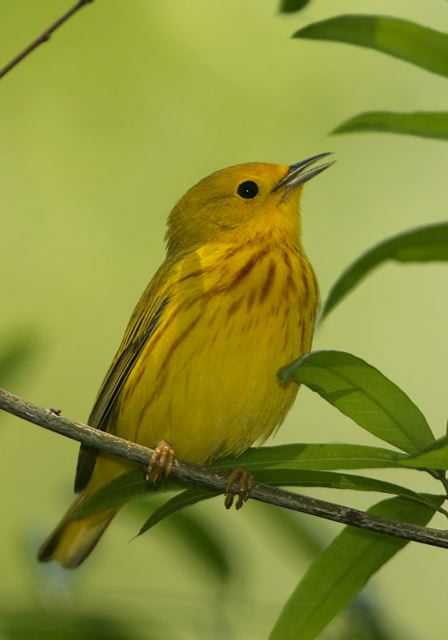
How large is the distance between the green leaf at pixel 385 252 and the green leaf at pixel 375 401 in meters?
0.54

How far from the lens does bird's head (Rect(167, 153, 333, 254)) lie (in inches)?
191

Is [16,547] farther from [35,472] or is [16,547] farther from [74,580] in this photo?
[35,472]

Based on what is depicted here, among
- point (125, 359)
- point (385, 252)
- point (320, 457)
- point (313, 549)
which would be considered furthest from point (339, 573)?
point (125, 359)

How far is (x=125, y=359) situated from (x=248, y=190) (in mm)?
978

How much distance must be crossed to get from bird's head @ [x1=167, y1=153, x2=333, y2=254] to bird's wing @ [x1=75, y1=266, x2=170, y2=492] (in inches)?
13.6

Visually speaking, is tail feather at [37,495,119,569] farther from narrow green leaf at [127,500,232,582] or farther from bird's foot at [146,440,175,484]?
narrow green leaf at [127,500,232,582]

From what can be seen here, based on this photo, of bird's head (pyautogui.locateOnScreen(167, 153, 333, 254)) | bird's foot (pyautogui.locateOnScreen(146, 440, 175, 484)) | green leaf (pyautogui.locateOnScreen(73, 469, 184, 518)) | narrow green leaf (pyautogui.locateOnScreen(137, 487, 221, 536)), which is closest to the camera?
narrow green leaf (pyautogui.locateOnScreen(137, 487, 221, 536))

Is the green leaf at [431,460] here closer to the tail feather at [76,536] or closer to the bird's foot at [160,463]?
the bird's foot at [160,463]

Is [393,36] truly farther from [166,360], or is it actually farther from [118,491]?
[166,360]

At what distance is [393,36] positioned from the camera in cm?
240

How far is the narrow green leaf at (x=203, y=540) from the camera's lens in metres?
3.62

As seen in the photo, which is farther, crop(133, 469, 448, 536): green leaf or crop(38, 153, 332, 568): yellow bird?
crop(38, 153, 332, 568): yellow bird

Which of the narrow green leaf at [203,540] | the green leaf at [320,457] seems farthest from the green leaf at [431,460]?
the narrow green leaf at [203,540]

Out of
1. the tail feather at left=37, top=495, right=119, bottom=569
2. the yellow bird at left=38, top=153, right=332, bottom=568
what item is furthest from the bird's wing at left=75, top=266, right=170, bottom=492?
the tail feather at left=37, top=495, right=119, bottom=569
